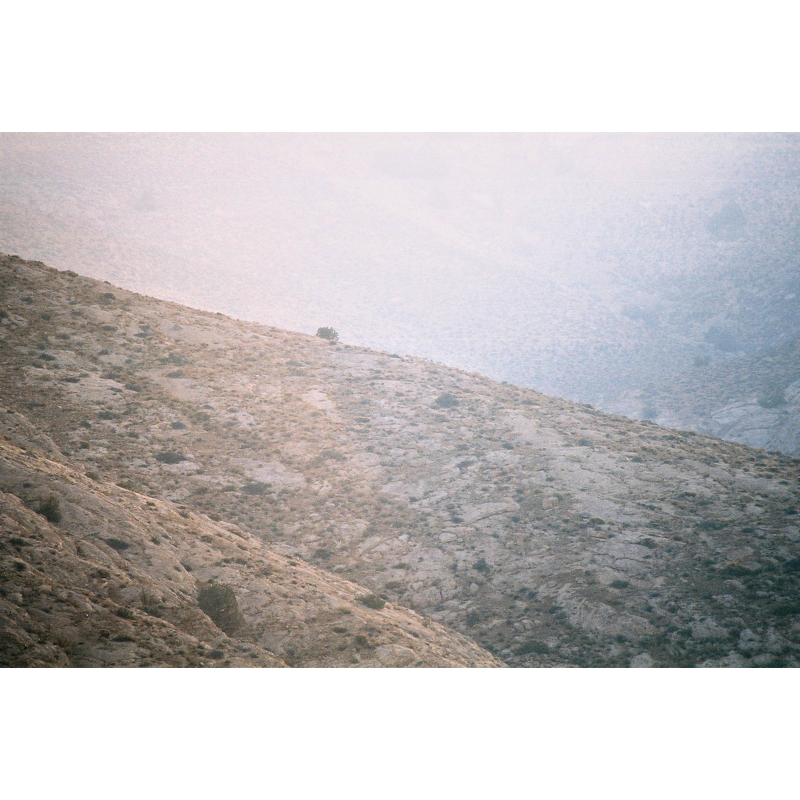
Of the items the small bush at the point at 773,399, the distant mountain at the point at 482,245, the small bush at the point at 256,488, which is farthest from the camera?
the distant mountain at the point at 482,245

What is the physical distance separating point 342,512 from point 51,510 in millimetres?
13825

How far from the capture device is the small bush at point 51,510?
862 inches

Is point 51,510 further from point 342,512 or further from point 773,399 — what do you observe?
point 773,399

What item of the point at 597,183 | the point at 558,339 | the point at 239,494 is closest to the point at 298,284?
the point at 558,339

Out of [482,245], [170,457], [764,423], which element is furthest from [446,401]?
[482,245]

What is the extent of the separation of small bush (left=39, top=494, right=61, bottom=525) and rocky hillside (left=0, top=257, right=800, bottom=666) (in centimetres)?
17

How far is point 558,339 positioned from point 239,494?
86.9 meters

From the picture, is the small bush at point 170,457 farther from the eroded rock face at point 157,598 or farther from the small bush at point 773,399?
the small bush at point 773,399

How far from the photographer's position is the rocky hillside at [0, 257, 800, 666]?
21.2 meters

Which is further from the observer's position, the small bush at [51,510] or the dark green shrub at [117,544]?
the dark green shrub at [117,544]

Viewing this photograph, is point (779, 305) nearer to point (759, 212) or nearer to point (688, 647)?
point (759, 212)

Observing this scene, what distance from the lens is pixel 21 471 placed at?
2341 centimetres

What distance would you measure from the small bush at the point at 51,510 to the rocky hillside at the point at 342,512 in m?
0.17

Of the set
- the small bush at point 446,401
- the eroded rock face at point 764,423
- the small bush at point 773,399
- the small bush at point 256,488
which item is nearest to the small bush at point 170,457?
the small bush at point 256,488
